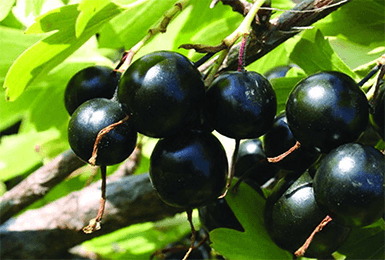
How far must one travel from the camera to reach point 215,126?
622mm

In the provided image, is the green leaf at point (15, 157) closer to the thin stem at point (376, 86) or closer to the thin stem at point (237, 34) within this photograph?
the thin stem at point (237, 34)

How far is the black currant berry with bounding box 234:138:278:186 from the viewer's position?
914 mm

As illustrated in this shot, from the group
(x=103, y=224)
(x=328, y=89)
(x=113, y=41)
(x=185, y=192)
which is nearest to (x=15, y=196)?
(x=103, y=224)

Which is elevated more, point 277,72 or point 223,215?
point 277,72

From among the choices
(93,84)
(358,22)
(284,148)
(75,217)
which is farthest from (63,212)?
(358,22)

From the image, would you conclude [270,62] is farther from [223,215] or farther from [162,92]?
[162,92]

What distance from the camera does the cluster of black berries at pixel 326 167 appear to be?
0.56 metres

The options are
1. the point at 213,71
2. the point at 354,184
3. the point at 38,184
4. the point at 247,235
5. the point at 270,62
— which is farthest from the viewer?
the point at 38,184

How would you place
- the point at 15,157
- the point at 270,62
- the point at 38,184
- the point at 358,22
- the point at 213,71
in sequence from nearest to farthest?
1. the point at 213,71
2. the point at 358,22
3. the point at 270,62
4. the point at 38,184
5. the point at 15,157

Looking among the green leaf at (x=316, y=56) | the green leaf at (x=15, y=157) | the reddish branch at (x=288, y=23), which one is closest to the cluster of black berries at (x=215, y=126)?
the reddish branch at (x=288, y=23)

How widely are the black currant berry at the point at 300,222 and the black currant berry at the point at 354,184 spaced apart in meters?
0.10

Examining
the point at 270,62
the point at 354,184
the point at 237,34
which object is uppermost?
the point at 237,34

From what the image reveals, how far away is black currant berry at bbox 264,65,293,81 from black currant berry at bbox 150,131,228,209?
368mm

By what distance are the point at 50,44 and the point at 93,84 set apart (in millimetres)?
83
